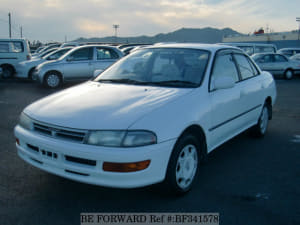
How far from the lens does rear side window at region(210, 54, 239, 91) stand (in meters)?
4.05

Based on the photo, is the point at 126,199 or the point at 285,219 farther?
the point at 126,199

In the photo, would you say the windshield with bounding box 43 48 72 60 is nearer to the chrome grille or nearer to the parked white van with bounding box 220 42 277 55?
the parked white van with bounding box 220 42 277 55

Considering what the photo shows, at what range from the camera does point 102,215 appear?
9.93 ft

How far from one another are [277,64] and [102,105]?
51.5 ft

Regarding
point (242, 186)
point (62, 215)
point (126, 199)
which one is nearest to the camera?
point (62, 215)

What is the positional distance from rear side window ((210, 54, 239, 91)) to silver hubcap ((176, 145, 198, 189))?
85cm

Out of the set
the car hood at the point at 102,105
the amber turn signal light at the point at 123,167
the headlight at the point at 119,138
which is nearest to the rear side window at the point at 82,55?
the car hood at the point at 102,105

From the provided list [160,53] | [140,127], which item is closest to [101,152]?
[140,127]

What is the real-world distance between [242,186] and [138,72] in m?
1.91

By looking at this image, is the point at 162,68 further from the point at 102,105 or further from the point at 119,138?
the point at 119,138

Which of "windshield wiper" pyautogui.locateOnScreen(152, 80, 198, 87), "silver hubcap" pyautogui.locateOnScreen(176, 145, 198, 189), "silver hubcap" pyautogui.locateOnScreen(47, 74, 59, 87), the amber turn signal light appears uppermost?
"windshield wiper" pyautogui.locateOnScreen(152, 80, 198, 87)

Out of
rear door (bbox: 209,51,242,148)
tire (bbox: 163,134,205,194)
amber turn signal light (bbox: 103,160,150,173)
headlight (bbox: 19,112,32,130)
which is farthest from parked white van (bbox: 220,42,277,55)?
amber turn signal light (bbox: 103,160,150,173)

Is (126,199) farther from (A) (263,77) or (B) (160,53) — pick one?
(A) (263,77)

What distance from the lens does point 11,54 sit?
1488cm
